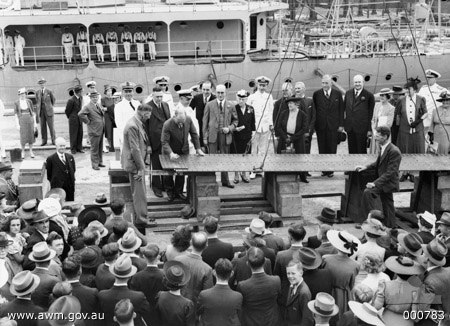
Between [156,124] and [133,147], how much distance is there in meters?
1.44

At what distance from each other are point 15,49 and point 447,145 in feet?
52.3

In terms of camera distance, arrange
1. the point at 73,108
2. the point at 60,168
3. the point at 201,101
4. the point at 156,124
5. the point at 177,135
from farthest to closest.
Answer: the point at 73,108
the point at 201,101
the point at 156,124
the point at 60,168
the point at 177,135

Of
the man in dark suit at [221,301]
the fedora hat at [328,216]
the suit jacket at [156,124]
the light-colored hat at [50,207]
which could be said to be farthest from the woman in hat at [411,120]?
the man in dark suit at [221,301]

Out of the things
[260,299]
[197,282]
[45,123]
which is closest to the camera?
[260,299]

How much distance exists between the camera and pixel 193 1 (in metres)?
23.5

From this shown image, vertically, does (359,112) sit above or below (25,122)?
above

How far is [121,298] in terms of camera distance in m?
5.62

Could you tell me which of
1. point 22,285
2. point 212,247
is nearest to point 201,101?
point 212,247

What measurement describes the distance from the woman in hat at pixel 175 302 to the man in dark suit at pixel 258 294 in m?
0.53

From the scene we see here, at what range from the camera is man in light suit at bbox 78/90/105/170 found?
12.7 metres

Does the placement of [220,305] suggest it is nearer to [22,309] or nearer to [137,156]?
[22,309]

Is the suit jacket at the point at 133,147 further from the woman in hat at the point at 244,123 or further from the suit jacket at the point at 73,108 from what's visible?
the suit jacket at the point at 73,108

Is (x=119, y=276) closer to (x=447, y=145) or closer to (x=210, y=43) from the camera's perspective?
(x=447, y=145)

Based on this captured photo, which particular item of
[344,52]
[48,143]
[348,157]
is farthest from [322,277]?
[344,52]
